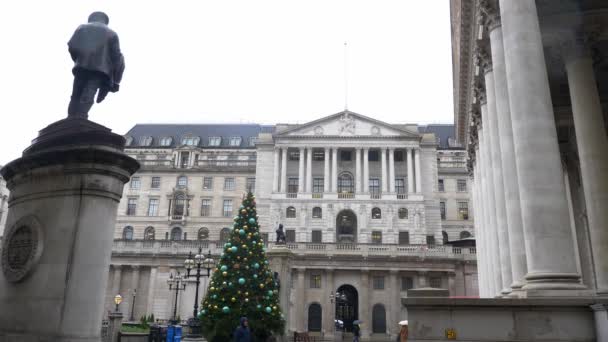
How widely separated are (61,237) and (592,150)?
17.6 m

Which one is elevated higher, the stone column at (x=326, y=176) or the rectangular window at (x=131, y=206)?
the stone column at (x=326, y=176)

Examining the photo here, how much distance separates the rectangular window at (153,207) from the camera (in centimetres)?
7569

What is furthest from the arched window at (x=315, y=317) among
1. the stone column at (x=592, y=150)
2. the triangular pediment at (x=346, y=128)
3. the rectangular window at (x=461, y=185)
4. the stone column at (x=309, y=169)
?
the stone column at (x=592, y=150)

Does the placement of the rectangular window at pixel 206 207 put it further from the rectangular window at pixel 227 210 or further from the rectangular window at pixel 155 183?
the rectangular window at pixel 155 183

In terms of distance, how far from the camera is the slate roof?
91.4 metres

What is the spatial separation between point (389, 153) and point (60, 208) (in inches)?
2448

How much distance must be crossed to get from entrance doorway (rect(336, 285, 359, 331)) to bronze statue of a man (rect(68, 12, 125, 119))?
48.5 meters

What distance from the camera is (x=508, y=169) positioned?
54.5 ft

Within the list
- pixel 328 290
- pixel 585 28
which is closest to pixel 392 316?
pixel 328 290

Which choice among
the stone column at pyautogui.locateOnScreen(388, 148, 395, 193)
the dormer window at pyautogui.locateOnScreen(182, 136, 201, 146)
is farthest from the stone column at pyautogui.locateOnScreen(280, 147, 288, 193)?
the dormer window at pyautogui.locateOnScreen(182, 136, 201, 146)

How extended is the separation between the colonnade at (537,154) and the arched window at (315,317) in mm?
35713

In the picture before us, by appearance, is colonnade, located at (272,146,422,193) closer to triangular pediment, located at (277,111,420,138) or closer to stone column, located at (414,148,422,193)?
stone column, located at (414,148,422,193)

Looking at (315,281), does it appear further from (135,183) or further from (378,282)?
(135,183)

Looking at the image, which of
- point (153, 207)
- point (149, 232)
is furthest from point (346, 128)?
point (149, 232)
